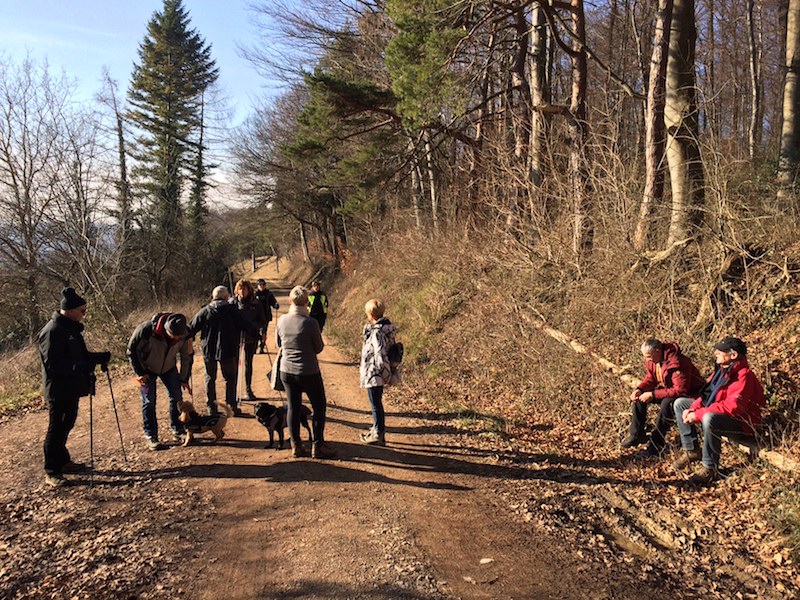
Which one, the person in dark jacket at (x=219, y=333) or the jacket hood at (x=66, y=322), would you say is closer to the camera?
the jacket hood at (x=66, y=322)

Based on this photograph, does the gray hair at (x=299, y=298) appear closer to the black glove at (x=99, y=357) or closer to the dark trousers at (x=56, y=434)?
the black glove at (x=99, y=357)

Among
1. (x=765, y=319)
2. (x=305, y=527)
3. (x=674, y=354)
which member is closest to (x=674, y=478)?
(x=674, y=354)

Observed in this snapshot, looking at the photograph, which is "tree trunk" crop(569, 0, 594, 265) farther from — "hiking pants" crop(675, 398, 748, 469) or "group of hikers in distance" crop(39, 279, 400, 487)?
"group of hikers in distance" crop(39, 279, 400, 487)

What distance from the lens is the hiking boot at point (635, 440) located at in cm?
600

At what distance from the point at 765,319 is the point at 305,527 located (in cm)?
587

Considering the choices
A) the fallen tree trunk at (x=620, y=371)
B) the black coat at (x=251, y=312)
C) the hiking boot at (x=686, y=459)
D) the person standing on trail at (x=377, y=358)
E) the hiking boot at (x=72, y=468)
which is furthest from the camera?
the black coat at (x=251, y=312)

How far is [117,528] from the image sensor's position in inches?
172

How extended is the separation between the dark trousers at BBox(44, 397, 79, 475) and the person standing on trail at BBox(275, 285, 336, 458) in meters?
2.21

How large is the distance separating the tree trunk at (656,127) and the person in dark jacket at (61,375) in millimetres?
7964

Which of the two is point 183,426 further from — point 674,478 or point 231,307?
point 674,478

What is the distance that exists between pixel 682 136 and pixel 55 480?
9256 mm

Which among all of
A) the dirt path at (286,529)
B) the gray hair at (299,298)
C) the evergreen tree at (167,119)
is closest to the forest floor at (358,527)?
the dirt path at (286,529)

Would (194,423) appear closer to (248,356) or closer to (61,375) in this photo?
(61,375)

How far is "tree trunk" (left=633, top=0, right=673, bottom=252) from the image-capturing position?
8594 millimetres
